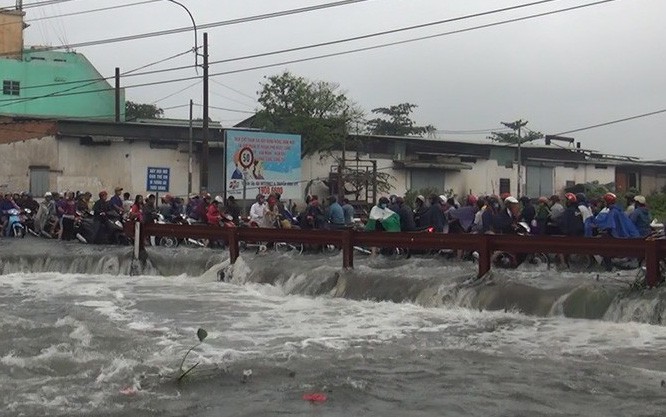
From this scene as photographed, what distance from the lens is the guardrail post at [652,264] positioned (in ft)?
43.9

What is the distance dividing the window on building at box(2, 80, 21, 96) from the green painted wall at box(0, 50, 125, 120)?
0.62 ft

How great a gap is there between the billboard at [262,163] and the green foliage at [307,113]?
24.9 feet

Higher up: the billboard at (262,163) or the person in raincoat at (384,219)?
the billboard at (262,163)

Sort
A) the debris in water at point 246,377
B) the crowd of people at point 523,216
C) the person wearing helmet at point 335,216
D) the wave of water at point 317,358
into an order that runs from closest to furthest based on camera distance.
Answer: the wave of water at point 317,358 < the debris in water at point 246,377 < the crowd of people at point 523,216 < the person wearing helmet at point 335,216

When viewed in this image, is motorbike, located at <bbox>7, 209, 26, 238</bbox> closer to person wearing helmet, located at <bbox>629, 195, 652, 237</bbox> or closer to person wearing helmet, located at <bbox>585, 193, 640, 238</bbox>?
person wearing helmet, located at <bbox>585, 193, 640, 238</bbox>

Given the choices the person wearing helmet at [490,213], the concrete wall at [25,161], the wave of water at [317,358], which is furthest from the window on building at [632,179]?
the wave of water at [317,358]

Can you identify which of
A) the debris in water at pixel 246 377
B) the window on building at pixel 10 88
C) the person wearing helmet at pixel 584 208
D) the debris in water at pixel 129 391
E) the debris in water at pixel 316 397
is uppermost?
the window on building at pixel 10 88

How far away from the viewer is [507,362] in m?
10.5

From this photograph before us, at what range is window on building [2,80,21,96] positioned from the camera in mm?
56469

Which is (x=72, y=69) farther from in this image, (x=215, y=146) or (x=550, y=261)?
(x=550, y=261)

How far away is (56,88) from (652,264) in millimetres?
49548

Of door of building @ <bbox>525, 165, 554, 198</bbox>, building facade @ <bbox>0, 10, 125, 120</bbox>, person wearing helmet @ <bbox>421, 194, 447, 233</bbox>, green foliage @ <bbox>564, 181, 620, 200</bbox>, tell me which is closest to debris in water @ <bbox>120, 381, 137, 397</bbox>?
person wearing helmet @ <bbox>421, 194, 447, 233</bbox>

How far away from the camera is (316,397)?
884 cm

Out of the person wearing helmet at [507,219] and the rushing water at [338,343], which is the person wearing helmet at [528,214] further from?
the rushing water at [338,343]
